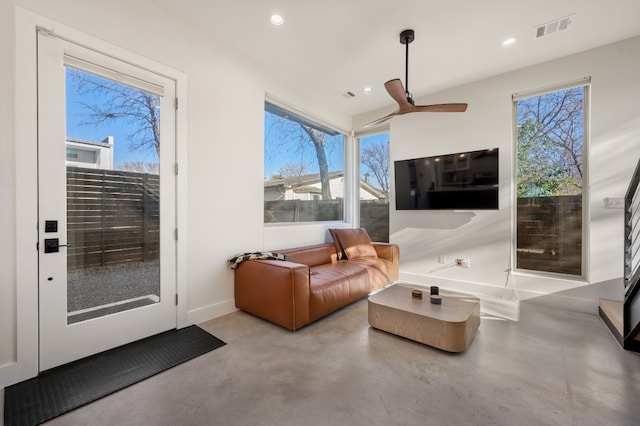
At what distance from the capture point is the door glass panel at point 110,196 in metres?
2.03

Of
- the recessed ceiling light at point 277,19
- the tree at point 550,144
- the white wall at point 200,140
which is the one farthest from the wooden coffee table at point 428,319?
the recessed ceiling light at point 277,19

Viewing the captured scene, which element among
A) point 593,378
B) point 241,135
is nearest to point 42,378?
point 241,135

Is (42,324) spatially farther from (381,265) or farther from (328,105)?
(328,105)

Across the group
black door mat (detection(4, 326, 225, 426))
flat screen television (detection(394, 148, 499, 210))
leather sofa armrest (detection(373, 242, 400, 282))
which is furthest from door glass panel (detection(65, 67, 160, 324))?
flat screen television (detection(394, 148, 499, 210))

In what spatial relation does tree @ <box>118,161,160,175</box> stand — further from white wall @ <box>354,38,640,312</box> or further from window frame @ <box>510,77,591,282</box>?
window frame @ <box>510,77,591,282</box>

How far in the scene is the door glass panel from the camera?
2.03 m

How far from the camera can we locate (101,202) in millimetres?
2156

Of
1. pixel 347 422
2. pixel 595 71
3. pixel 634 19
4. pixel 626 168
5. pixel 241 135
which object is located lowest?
pixel 347 422

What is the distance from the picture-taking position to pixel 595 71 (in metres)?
2.97

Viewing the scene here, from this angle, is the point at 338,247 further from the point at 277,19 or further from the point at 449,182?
the point at 277,19

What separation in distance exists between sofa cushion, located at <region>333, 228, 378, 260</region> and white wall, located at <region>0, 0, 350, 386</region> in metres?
0.87

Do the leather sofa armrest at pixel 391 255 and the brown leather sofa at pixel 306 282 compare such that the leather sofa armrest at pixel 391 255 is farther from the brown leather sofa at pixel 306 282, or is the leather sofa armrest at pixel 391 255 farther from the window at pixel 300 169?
the window at pixel 300 169

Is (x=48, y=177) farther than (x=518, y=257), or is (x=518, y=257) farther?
(x=518, y=257)

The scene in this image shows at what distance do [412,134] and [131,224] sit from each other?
3912 millimetres
